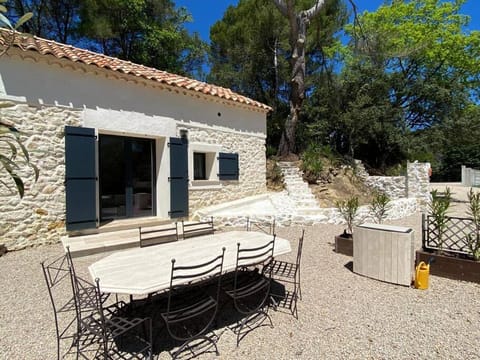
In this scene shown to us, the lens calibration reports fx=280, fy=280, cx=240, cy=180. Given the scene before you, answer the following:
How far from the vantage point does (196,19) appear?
1645cm

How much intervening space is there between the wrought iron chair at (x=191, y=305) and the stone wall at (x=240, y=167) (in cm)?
509

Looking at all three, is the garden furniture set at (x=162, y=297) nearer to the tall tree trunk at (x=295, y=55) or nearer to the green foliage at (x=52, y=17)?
the tall tree trunk at (x=295, y=55)

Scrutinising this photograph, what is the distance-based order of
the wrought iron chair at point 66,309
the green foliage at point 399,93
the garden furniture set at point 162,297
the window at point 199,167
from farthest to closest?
the green foliage at point 399,93, the window at point 199,167, the wrought iron chair at point 66,309, the garden furniture set at point 162,297

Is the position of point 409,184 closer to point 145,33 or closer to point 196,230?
point 196,230

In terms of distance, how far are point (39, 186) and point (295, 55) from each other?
11.2m

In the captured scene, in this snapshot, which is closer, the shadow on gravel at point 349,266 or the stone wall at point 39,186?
the shadow on gravel at point 349,266

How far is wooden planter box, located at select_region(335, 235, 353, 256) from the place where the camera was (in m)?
5.49

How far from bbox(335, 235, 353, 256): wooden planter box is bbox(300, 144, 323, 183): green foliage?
5869 mm

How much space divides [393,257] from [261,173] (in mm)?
7003

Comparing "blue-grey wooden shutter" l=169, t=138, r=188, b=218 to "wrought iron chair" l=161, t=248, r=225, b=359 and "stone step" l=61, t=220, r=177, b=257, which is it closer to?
"stone step" l=61, t=220, r=177, b=257

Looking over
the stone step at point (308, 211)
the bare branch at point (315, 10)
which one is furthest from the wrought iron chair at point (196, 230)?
the bare branch at point (315, 10)

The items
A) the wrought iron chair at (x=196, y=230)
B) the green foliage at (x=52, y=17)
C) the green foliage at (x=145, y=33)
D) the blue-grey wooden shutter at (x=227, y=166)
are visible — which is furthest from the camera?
the green foliage at (x=52, y=17)

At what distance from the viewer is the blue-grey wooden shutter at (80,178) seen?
6.07 metres

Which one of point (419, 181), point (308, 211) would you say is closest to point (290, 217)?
point (308, 211)
